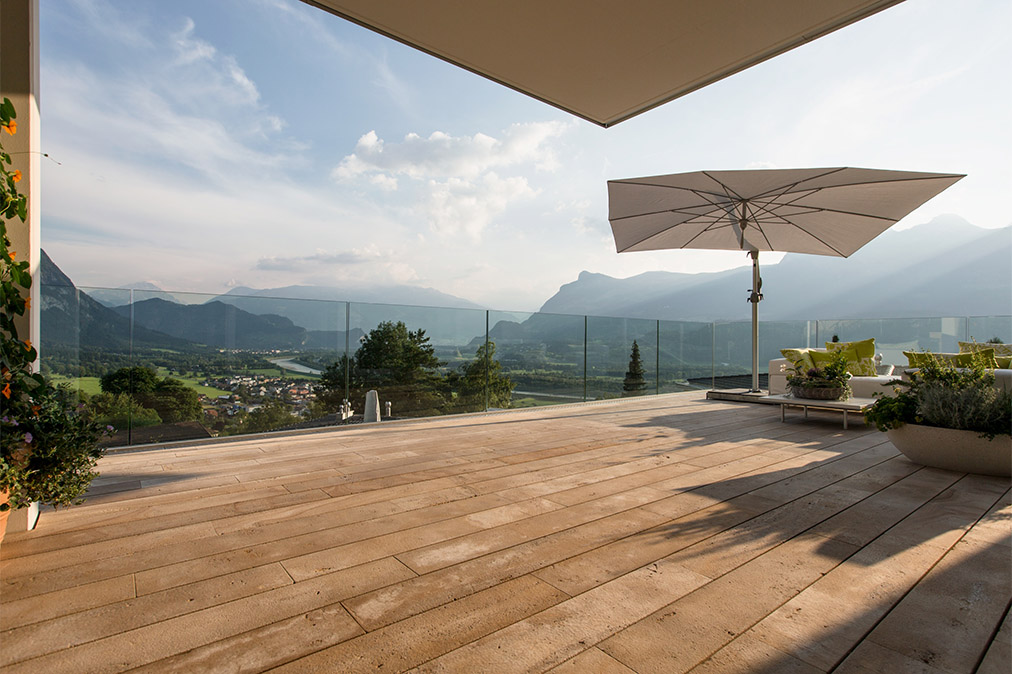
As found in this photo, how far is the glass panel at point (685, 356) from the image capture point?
7984mm

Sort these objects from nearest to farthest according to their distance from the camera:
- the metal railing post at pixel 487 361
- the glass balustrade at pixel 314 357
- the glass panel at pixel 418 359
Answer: the glass balustrade at pixel 314 357, the glass panel at pixel 418 359, the metal railing post at pixel 487 361

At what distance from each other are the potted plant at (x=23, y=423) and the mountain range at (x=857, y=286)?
119ft

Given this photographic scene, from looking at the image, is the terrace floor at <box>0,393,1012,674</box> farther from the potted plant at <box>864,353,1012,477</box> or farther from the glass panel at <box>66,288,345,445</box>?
the glass panel at <box>66,288,345,445</box>

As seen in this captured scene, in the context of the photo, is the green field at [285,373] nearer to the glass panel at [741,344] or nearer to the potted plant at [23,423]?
the potted plant at [23,423]

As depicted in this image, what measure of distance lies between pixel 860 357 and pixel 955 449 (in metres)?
3.97

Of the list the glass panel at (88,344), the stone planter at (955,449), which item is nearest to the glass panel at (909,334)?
the stone planter at (955,449)

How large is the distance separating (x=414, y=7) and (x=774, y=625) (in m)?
2.76

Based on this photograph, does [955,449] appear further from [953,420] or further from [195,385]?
[195,385]

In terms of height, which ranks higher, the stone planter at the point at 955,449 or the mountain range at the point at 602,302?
the mountain range at the point at 602,302

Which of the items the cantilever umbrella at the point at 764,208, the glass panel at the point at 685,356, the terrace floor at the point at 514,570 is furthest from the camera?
the glass panel at the point at 685,356

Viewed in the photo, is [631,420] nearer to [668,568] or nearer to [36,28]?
[668,568]

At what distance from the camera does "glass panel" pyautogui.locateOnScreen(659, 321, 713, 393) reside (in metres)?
7.98

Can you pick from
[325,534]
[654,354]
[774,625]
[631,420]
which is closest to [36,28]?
[325,534]

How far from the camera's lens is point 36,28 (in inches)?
82.7
